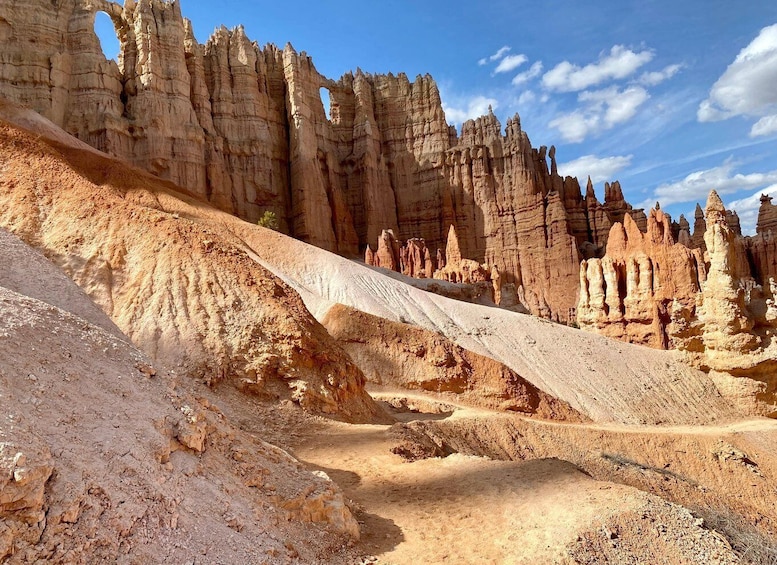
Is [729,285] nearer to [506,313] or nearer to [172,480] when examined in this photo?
[506,313]

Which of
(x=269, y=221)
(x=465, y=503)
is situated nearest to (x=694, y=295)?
(x=465, y=503)

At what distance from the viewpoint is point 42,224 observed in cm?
1981

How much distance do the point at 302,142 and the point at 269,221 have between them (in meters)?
11.4

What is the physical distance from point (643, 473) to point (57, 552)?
15348mm

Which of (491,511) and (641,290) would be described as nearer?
(491,511)

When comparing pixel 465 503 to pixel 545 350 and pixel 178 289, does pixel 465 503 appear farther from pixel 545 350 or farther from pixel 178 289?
pixel 545 350

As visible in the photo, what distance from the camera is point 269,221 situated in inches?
2096

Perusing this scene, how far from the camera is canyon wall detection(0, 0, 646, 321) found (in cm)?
4766

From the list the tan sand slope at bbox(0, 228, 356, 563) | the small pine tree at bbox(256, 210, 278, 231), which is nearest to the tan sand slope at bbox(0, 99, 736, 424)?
the tan sand slope at bbox(0, 228, 356, 563)

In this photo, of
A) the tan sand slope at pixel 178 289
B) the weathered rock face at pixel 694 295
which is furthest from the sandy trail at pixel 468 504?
the weathered rock face at pixel 694 295

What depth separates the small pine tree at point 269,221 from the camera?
174 ft

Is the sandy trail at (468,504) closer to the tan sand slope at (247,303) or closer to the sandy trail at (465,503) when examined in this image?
the sandy trail at (465,503)

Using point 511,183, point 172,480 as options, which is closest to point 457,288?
point 511,183

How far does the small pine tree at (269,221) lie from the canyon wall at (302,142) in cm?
289
